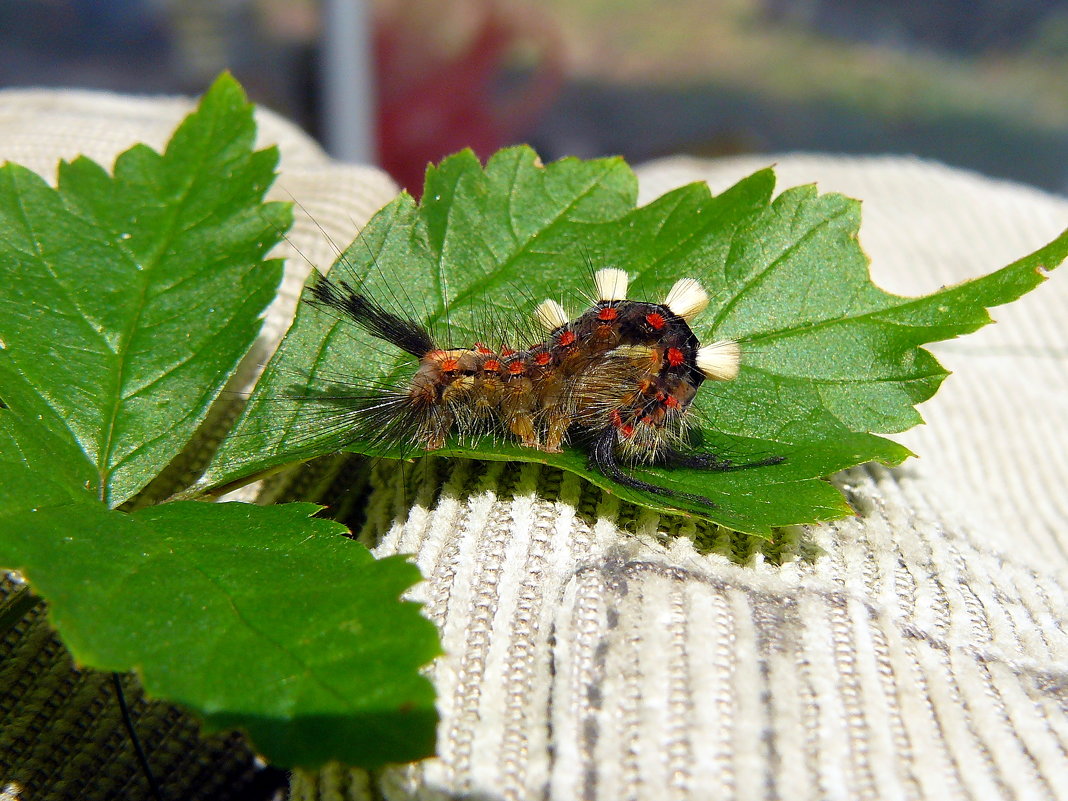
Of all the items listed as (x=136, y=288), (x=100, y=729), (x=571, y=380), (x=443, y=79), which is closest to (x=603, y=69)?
(x=443, y=79)

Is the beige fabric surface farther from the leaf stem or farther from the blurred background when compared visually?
the blurred background

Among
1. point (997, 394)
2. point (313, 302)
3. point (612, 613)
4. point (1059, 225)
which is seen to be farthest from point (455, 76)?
point (612, 613)

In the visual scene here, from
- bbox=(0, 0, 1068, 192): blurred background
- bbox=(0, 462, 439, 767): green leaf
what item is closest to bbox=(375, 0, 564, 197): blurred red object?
bbox=(0, 0, 1068, 192): blurred background

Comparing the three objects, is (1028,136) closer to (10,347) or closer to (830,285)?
(830,285)

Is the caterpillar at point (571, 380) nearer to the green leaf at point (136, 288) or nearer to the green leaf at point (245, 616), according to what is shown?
the green leaf at point (136, 288)

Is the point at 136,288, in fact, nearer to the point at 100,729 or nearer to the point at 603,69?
the point at 100,729

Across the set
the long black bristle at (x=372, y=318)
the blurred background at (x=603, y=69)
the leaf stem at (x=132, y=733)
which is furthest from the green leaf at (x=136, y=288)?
the blurred background at (x=603, y=69)
